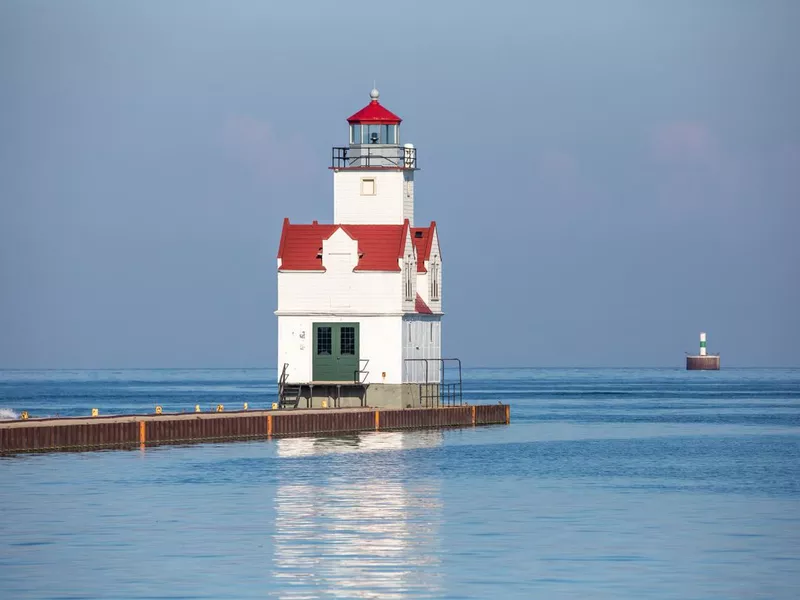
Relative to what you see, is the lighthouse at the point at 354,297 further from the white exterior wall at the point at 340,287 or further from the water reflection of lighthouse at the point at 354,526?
the water reflection of lighthouse at the point at 354,526

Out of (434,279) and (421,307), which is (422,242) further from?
(421,307)

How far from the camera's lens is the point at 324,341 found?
6869 centimetres

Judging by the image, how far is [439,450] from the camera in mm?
61594

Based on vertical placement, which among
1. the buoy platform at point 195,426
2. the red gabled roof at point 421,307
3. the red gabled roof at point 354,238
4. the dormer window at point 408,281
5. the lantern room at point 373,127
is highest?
the lantern room at point 373,127

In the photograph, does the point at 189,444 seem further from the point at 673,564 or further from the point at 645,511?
the point at 673,564

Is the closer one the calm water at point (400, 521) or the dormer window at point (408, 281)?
the calm water at point (400, 521)

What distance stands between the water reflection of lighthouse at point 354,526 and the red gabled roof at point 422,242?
15.1m

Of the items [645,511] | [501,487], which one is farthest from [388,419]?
[645,511]

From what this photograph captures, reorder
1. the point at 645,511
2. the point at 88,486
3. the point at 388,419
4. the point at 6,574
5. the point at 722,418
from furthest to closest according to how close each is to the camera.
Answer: the point at 722,418, the point at 388,419, the point at 88,486, the point at 645,511, the point at 6,574

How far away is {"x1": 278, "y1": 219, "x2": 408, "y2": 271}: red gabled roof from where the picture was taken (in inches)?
2699

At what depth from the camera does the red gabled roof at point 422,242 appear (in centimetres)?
7269

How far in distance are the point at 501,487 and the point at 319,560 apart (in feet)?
55.0

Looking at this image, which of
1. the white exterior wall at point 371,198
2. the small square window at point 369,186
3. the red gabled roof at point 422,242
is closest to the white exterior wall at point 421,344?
the red gabled roof at point 422,242

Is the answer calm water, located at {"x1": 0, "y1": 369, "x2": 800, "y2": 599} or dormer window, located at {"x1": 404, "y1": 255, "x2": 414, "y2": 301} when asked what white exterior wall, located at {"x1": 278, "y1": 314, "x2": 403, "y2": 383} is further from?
calm water, located at {"x1": 0, "y1": 369, "x2": 800, "y2": 599}
